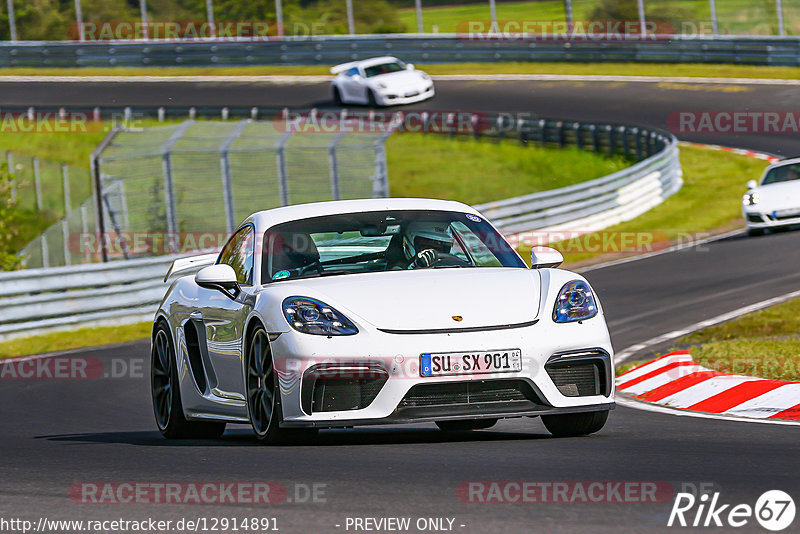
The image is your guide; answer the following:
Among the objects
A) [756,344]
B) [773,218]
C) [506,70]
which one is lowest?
[506,70]

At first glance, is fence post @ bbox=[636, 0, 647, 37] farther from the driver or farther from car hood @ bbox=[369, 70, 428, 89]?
the driver

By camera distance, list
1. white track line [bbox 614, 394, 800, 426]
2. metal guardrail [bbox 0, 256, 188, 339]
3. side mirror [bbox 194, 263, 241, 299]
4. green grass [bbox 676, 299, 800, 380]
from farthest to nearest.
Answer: metal guardrail [bbox 0, 256, 188, 339], green grass [bbox 676, 299, 800, 380], white track line [bbox 614, 394, 800, 426], side mirror [bbox 194, 263, 241, 299]

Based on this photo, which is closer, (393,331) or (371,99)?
(393,331)

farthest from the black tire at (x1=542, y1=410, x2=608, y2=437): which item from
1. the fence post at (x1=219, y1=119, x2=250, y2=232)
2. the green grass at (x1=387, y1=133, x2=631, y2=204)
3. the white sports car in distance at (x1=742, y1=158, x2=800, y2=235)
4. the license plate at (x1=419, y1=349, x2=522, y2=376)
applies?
the green grass at (x1=387, y1=133, x2=631, y2=204)

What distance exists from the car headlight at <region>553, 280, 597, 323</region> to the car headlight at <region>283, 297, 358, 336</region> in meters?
1.05

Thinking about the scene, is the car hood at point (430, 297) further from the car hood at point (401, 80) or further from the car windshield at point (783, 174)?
the car hood at point (401, 80)

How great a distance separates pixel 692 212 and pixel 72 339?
12739mm

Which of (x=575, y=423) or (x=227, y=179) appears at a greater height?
(x=575, y=423)

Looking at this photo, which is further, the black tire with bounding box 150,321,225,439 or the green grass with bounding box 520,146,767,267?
the green grass with bounding box 520,146,767,267

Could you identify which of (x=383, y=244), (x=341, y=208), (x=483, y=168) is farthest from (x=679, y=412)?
(x=483, y=168)

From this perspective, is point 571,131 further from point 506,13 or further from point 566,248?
point 506,13

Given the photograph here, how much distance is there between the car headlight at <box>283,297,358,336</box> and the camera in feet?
22.3

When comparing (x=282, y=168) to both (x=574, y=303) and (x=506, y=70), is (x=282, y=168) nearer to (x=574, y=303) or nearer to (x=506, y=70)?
(x=574, y=303)

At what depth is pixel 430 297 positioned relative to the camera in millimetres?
6938
